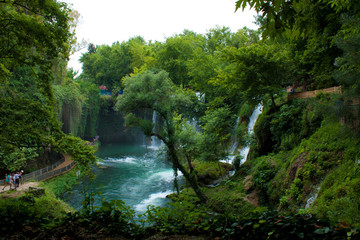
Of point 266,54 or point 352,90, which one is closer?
point 352,90

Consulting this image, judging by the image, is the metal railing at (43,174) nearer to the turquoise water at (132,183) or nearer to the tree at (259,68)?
the turquoise water at (132,183)

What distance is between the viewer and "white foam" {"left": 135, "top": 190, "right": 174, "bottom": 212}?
13328mm

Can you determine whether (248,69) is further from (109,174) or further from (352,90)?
(109,174)

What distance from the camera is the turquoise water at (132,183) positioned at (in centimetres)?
1444

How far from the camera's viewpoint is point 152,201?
1433cm

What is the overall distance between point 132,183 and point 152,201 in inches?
182

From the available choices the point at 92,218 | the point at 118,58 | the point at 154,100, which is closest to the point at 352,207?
the point at 92,218

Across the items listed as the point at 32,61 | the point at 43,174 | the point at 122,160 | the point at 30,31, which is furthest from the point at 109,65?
the point at 30,31

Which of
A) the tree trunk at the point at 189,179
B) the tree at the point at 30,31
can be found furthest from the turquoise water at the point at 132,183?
the tree at the point at 30,31

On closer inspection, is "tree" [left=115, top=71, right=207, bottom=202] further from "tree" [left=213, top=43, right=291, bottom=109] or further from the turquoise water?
"tree" [left=213, top=43, right=291, bottom=109]

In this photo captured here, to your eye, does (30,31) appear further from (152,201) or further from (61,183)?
(61,183)

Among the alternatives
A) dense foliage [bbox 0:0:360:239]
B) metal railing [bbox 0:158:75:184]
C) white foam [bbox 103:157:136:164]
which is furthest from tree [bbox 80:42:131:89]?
metal railing [bbox 0:158:75:184]

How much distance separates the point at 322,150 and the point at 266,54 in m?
6.04

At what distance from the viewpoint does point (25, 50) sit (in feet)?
21.8
